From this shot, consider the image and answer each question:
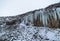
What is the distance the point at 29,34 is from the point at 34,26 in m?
0.16

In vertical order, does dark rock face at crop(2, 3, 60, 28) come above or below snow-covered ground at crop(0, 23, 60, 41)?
above

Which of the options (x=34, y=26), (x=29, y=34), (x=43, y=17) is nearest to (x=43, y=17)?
(x=43, y=17)

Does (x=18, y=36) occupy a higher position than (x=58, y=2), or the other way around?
(x=58, y=2)

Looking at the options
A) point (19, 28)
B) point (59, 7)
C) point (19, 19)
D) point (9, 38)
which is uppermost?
point (59, 7)

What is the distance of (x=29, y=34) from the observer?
6.42 ft

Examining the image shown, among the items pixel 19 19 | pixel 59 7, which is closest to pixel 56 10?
pixel 59 7

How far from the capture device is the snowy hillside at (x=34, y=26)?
6.23 ft

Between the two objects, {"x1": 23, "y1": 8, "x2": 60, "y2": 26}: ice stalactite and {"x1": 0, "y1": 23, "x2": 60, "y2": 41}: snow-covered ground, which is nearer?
{"x1": 0, "y1": 23, "x2": 60, "y2": 41}: snow-covered ground

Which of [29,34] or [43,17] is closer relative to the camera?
[29,34]

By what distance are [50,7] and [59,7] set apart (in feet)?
0.49

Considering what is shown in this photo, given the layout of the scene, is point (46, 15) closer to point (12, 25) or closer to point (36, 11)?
point (36, 11)

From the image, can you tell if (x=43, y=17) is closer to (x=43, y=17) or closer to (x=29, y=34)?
(x=43, y=17)

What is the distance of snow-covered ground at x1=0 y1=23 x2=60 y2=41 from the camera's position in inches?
73.4

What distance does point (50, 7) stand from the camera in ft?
6.96
